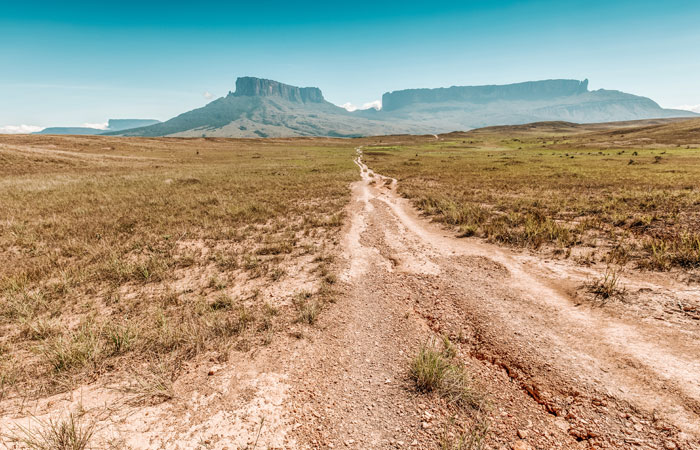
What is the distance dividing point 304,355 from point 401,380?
2215 mm

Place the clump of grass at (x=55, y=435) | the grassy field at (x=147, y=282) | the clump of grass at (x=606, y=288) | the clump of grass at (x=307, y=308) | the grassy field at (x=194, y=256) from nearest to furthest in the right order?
the clump of grass at (x=55, y=435), the grassy field at (x=147, y=282), the grassy field at (x=194, y=256), the clump of grass at (x=307, y=308), the clump of grass at (x=606, y=288)

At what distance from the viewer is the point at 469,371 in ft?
18.5

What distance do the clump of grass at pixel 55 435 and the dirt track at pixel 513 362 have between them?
10.7 feet

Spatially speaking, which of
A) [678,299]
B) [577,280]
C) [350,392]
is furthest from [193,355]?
[678,299]

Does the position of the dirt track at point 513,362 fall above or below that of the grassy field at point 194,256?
below

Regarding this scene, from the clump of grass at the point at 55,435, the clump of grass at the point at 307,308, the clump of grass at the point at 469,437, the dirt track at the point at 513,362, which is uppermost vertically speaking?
the clump of grass at the point at 55,435

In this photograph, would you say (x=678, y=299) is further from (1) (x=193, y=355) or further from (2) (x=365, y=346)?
(1) (x=193, y=355)

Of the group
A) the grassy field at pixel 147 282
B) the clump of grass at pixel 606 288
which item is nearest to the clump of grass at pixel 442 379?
the grassy field at pixel 147 282

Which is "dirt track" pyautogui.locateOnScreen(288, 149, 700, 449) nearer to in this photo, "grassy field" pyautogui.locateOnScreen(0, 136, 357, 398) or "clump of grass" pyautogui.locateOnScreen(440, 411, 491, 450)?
"clump of grass" pyautogui.locateOnScreen(440, 411, 491, 450)

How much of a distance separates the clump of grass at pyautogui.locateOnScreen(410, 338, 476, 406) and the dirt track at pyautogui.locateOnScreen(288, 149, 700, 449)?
31 cm

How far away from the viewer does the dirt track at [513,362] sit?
14.1ft

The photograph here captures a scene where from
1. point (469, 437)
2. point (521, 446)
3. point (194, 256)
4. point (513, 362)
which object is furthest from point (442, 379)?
point (194, 256)

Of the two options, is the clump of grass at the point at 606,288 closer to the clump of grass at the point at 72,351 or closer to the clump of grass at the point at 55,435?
the clump of grass at the point at 55,435

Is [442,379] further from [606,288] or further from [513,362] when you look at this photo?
[606,288]
